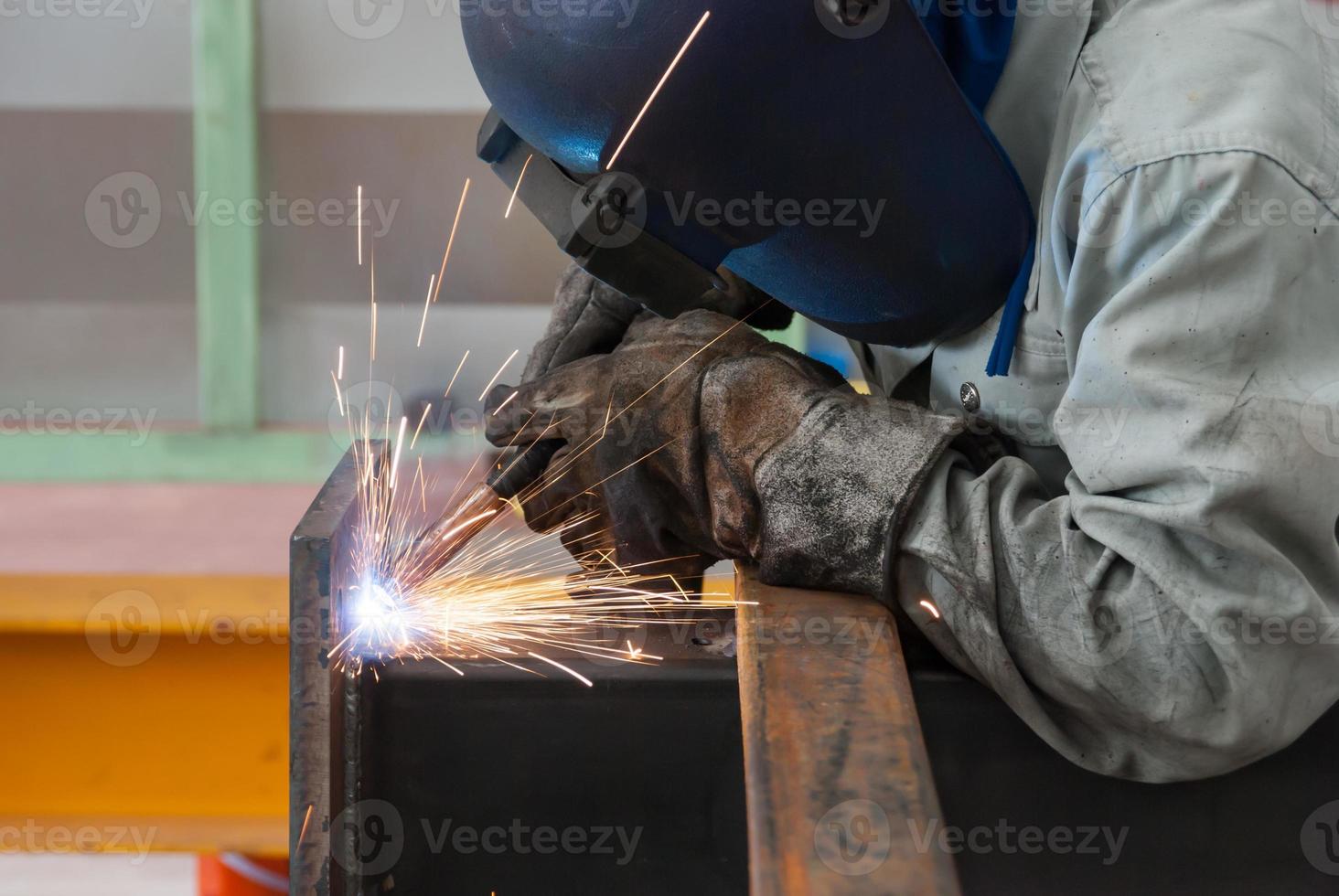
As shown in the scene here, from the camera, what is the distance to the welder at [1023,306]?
2.94ft

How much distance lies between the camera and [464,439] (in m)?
3.05

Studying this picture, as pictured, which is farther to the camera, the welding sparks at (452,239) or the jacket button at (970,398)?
the welding sparks at (452,239)

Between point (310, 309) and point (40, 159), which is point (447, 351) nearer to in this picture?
point (310, 309)

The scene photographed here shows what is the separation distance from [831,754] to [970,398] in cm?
51

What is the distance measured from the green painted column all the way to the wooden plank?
2140mm

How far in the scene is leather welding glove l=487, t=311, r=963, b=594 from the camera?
41.0 inches

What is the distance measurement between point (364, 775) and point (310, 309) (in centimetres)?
210

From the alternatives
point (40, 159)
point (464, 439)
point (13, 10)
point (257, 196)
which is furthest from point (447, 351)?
point (13, 10)

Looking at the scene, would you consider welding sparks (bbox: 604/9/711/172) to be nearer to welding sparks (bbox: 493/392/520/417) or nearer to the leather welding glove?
the leather welding glove

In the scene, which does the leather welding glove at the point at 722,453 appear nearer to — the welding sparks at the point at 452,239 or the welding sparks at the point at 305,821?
the welding sparks at the point at 305,821

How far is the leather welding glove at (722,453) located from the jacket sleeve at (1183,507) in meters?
0.06

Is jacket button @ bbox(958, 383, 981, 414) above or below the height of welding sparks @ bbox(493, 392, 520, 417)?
below

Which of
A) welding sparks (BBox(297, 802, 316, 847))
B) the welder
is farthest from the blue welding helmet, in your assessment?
welding sparks (BBox(297, 802, 316, 847))

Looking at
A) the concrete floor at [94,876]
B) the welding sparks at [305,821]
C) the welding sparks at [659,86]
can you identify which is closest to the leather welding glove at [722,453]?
the welding sparks at [659,86]
